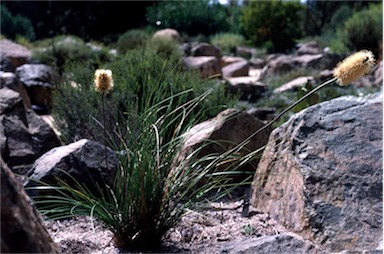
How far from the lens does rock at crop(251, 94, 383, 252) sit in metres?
3.05

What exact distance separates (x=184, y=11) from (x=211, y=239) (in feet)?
86.2

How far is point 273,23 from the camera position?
28578 millimetres

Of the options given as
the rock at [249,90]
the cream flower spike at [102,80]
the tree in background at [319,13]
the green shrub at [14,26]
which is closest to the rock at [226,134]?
the cream flower spike at [102,80]

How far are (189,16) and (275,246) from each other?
2690 centimetres

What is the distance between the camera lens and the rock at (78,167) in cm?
392

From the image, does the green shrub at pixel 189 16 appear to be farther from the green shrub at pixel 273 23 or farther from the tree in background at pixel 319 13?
the tree in background at pixel 319 13

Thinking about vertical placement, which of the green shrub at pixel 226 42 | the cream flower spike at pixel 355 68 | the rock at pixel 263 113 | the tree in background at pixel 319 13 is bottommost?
the tree in background at pixel 319 13

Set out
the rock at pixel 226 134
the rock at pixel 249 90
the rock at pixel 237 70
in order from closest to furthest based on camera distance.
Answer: the rock at pixel 226 134 < the rock at pixel 249 90 < the rock at pixel 237 70

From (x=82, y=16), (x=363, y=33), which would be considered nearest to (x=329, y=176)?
(x=363, y=33)

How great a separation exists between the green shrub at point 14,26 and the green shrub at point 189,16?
510 cm

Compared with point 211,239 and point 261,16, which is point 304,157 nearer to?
point 211,239

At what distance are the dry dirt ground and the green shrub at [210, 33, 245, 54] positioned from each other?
22104 mm

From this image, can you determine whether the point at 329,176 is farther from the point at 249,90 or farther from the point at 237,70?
the point at 237,70

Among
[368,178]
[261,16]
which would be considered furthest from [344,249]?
[261,16]
